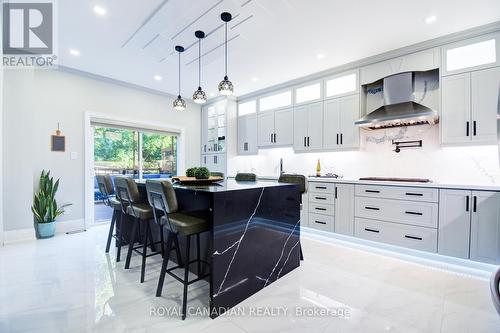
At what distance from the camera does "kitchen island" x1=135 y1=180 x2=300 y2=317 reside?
5.90ft

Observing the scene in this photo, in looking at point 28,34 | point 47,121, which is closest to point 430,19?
point 28,34

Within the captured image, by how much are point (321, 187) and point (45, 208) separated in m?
4.48

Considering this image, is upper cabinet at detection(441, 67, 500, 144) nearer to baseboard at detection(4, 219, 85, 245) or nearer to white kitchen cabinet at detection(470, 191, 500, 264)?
white kitchen cabinet at detection(470, 191, 500, 264)

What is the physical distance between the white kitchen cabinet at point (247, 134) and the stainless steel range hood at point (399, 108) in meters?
2.35

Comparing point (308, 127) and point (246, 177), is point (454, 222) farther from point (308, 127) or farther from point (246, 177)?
point (246, 177)

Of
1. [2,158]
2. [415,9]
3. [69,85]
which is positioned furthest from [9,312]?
[415,9]

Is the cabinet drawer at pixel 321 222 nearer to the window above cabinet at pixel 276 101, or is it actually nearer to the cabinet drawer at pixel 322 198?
the cabinet drawer at pixel 322 198

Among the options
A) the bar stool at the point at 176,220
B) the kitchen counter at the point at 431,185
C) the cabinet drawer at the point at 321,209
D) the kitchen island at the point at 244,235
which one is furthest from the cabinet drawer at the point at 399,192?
the bar stool at the point at 176,220

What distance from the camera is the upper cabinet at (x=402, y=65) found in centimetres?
307

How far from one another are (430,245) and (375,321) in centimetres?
169

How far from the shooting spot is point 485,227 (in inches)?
99.2

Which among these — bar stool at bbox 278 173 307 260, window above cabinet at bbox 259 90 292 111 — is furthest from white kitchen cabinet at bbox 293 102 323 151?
bar stool at bbox 278 173 307 260

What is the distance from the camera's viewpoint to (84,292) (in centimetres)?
210

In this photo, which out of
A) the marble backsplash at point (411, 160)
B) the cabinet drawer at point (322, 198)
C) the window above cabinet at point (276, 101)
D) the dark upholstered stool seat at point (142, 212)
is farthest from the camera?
the window above cabinet at point (276, 101)
